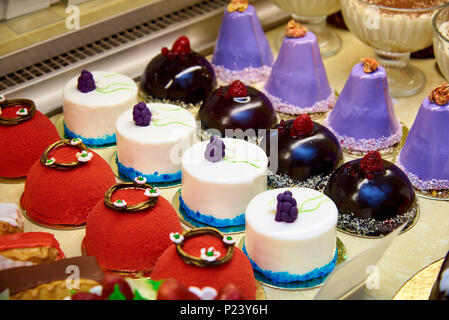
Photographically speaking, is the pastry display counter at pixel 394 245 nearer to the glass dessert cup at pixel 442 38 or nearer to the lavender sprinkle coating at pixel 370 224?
the lavender sprinkle coating at pixel 370 224

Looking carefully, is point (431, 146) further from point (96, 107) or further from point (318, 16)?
point (96, 107)

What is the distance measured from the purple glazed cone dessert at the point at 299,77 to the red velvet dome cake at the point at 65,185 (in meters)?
0.99

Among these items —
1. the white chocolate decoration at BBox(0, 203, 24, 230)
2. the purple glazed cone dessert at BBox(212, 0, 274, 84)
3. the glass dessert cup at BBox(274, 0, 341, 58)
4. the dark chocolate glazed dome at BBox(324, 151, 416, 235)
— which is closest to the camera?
the white chocolate decoration at BBox(0, 203, 24, 230)

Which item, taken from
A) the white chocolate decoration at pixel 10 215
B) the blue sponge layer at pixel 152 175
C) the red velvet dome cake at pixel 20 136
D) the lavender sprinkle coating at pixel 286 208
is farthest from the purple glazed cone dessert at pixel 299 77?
the white chocolate decoration at pixel 10 215

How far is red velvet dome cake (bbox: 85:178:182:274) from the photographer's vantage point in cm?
A: 201

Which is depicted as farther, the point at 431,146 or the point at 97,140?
the point at 97,140

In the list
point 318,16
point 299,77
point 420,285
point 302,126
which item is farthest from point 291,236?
point 318,16

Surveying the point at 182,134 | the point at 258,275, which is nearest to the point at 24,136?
the point at 182,134

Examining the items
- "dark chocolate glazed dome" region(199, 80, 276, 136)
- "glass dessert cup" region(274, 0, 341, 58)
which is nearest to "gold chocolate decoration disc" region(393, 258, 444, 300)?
"dark chocolate glazed dome" region(199, 80, 276, 136)

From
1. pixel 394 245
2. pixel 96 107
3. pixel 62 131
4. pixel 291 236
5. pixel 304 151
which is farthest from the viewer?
pixel 62 131

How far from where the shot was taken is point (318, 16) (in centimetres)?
335

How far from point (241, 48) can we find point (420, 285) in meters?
1.53

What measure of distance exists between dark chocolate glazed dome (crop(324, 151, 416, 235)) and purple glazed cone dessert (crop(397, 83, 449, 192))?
0.20 m

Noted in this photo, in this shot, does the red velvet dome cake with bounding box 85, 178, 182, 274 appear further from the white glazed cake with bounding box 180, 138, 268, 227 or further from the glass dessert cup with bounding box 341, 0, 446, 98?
the glass dessert cup with bounding box 341, 0, 446, 98
